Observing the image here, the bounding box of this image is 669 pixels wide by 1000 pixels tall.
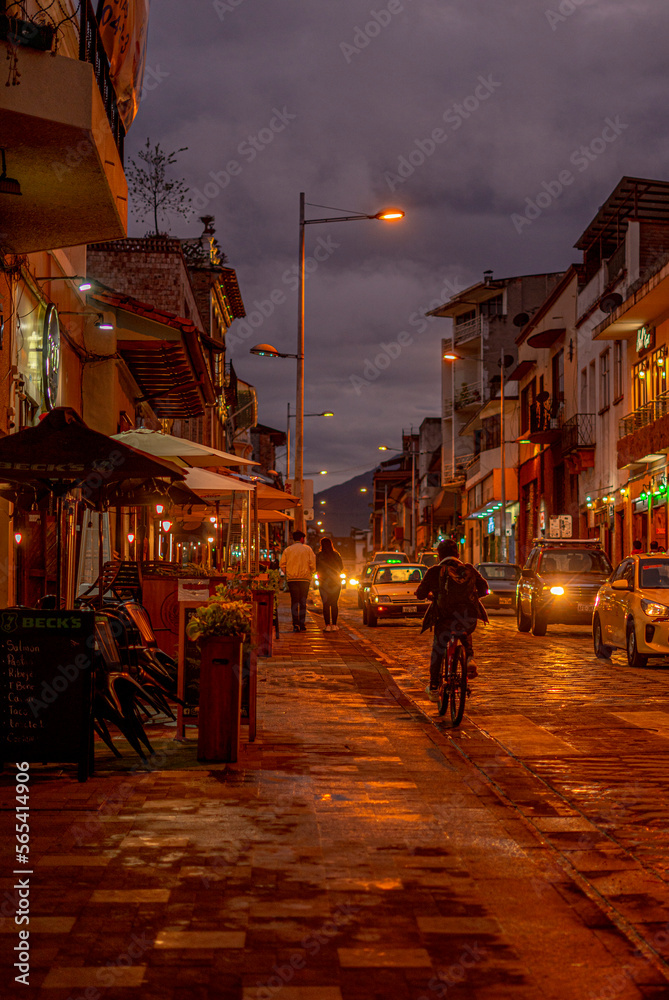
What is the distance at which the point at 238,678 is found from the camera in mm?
8477

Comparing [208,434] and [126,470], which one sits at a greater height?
[208,434]

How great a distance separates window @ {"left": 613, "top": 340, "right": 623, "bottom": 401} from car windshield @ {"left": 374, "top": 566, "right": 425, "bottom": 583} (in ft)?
44.0

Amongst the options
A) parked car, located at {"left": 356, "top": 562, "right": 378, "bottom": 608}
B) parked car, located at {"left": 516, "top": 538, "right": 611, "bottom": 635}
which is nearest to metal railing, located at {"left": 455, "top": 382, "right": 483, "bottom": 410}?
parked car, located at {"left": 356, "top": 562, "right": 378, "bottom": 608}

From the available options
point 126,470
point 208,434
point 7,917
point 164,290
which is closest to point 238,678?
point 126,470

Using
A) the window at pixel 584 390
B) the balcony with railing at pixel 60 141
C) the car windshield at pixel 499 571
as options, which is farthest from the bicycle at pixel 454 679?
the window at pixel 584 390

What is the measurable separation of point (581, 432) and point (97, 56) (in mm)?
36603

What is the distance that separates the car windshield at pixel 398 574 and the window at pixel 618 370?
44.0ft

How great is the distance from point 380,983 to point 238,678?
436 cm

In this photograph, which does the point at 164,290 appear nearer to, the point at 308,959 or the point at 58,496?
the point at 58,496

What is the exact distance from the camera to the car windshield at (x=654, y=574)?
17.9 metres

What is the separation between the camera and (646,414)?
3522 cm

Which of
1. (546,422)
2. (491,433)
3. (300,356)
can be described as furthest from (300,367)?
(491,433)

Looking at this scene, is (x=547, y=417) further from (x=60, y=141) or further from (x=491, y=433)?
(x=60, y=141)

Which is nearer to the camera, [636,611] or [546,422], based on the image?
[636,611]
